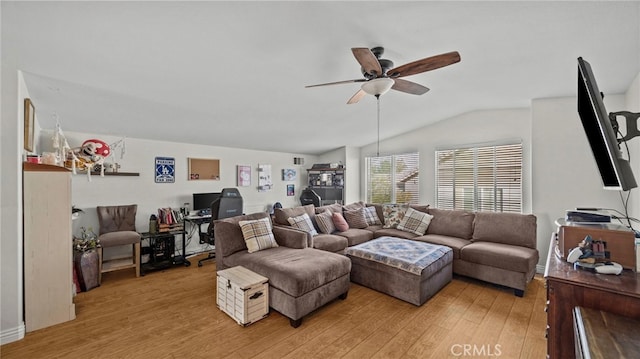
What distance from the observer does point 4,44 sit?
177 centimetres

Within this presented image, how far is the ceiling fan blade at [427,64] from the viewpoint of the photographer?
73.2 inches

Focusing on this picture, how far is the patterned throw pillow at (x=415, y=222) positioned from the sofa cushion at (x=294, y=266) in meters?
1.84

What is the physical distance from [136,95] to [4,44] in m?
0.94

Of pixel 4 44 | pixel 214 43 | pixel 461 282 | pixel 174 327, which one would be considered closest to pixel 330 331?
pixel 174 327

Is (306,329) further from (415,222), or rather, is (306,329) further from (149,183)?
(149,183)

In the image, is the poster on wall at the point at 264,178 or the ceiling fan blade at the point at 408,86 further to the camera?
the poster on wall at the point at 264,178

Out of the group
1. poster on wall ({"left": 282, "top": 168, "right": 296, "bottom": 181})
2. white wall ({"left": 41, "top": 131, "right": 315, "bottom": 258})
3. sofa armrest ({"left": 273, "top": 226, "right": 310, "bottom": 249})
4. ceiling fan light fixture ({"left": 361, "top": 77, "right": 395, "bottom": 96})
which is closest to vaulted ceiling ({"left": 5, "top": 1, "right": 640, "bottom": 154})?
ceiling fan light fixture ({"left": 361, "top": 77, "right": 395, "bottom": 96})

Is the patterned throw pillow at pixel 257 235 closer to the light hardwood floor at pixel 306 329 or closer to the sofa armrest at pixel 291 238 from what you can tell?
the sofa armrest at pixel 291 238

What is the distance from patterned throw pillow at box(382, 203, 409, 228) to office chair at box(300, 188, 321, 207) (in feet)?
6.61

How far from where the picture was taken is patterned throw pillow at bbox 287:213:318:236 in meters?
3.72

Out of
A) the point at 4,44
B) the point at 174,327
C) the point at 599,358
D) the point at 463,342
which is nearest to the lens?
the point at 599,358

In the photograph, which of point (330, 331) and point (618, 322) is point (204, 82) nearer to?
point (330, 331)

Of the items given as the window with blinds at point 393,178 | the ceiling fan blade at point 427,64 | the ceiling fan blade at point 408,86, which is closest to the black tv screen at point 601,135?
the ceiling fan blade at point 427,64

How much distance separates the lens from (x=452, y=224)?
3.98 m
